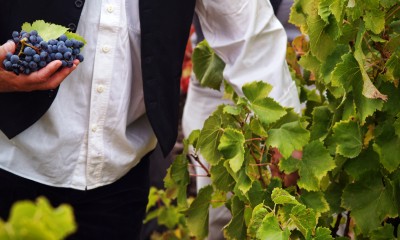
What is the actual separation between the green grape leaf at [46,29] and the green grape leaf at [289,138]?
56cm

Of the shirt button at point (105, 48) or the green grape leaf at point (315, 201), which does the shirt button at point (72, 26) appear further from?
the green grape leaf at point (315, 201)

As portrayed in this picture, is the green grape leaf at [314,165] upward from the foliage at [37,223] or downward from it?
downward

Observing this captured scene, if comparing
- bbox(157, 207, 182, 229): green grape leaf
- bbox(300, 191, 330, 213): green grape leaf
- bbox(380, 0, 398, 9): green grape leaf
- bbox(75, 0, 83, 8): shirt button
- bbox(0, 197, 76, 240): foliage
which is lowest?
bbox(157, 207, 182, 229): green grape leaf

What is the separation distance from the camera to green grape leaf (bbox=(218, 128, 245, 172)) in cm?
173

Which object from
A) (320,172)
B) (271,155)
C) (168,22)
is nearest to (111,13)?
(168,22)

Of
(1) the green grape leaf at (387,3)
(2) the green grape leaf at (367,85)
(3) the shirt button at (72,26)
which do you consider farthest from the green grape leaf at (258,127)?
(3) the shirt button at (72,26)

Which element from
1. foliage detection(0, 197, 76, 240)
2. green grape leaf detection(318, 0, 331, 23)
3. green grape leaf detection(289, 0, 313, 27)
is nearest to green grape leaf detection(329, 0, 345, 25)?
green grape leaf detection(318, 0, 331, 23)

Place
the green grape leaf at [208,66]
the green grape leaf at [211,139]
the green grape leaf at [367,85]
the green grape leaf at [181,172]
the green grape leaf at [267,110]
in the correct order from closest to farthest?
the green grape leaf at [367,85]
the green grape leaf at [267,110]
the green grape leaf at [211,139]
the green grape leaf at [181,172]
the green grape leaf at [208,66]

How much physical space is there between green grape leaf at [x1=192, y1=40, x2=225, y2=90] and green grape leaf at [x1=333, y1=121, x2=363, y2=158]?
1.91ft

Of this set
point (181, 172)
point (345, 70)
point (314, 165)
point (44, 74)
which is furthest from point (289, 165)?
point (44, 74)

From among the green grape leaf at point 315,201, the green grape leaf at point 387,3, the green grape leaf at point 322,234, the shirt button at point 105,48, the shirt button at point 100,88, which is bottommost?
the green grape leaf at point 315,201

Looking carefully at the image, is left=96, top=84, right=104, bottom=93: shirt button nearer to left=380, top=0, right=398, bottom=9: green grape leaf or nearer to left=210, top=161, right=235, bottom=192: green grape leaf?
left=210, top=161, right=235, bottom=192: green grape leaf

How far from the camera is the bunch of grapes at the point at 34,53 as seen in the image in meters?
1.69

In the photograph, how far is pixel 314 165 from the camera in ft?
5.91
